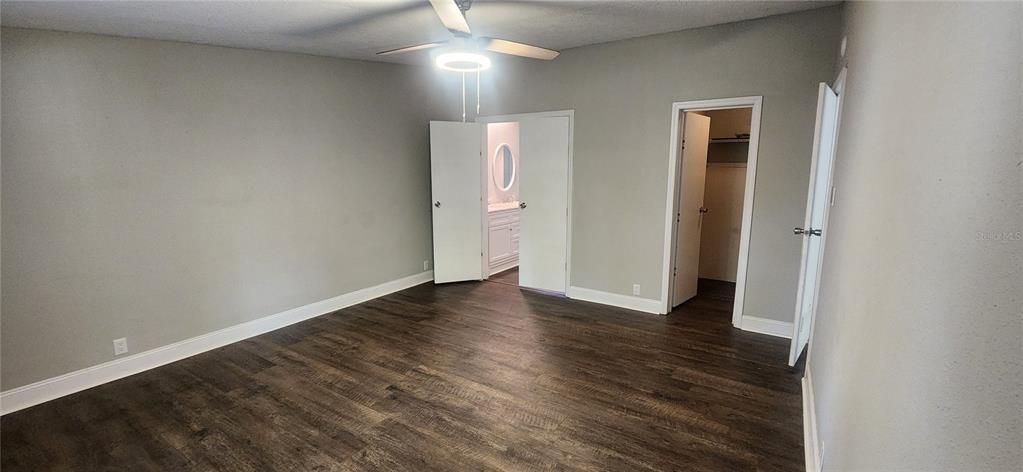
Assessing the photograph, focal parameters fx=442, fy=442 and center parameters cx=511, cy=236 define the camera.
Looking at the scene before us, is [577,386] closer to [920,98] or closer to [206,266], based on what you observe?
[920,98]

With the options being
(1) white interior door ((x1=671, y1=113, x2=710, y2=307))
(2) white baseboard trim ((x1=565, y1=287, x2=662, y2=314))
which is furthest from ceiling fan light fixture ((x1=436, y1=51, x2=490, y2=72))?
(2) white baseboard trim ((x1=565, y1=287, x2=662, y2=314))

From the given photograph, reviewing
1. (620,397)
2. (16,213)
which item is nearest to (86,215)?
→ (16,213)

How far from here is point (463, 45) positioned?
2664 mm

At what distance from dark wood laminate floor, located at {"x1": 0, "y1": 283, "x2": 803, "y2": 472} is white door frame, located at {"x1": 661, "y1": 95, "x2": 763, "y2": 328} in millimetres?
306

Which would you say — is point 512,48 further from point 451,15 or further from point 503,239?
point 503,239

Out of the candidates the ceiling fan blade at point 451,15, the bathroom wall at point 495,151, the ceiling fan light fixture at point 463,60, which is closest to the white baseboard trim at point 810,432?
the ceiling fan blade at point 451,15

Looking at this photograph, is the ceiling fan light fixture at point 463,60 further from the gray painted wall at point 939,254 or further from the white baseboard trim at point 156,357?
the white baseboard trim at point 156,357

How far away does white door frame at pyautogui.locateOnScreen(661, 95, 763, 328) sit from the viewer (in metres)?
3.54

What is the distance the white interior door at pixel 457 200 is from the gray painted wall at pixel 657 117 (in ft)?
1.63

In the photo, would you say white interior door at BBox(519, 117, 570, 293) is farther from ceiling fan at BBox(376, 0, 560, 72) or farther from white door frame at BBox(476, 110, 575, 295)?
ceiling fan at BBox(376, 0, 560, 72)

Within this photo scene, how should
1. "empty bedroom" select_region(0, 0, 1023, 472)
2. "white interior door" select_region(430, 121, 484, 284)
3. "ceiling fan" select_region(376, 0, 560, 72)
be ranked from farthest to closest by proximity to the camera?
"white interior door" select_region(430, 121, 484, 284) → "ceiling fan" select_region(376, 0, 560, 72) → "empty bedroom" select_region(0, 0, 1023, 472)

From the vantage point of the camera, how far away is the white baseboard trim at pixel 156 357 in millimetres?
2764

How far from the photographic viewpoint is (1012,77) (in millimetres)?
564

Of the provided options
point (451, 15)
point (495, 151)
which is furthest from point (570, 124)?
point (451, 15)
